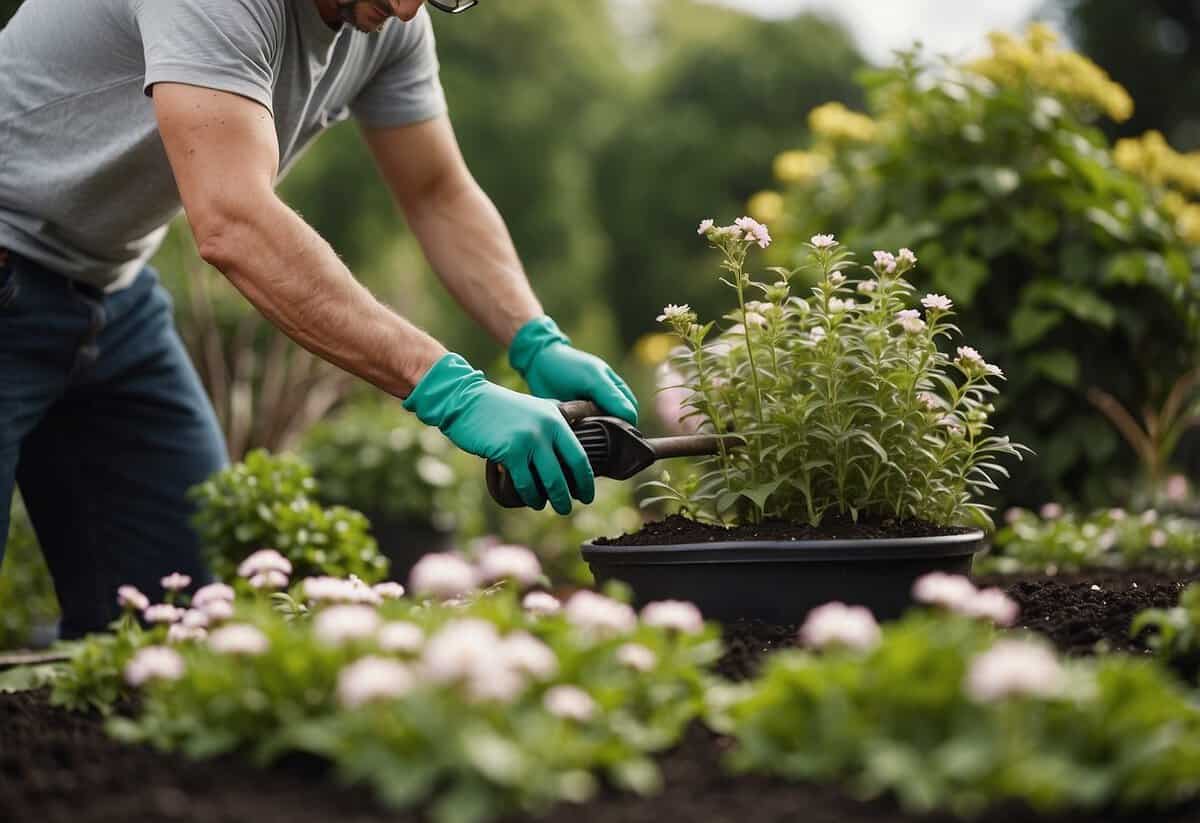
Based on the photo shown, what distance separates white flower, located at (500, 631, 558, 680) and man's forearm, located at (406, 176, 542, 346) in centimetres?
179

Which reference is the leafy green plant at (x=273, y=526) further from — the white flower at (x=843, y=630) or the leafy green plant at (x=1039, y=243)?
the white flower at (x=843, y=630)

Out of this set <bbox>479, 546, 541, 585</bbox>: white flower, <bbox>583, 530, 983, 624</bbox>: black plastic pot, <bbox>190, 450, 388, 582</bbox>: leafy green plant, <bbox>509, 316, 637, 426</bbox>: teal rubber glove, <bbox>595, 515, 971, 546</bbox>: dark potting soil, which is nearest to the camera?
<bbox>479, 546, 541, 585</bbox>: white flower

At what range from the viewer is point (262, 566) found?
1865 millimetres

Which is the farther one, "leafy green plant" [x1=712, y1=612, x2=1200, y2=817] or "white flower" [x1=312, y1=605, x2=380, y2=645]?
"white flower" [x1=312, y1=605, x2=380, y2=645]

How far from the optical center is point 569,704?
1220 millimetres

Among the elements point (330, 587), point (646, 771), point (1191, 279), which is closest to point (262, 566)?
point (330, 587)

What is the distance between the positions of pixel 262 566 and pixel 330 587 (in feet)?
1.01

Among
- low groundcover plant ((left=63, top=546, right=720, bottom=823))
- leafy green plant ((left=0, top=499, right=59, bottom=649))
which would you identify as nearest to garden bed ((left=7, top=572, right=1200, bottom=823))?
low groundcover plant ((left=63, top=546, right=720, bottom=823))

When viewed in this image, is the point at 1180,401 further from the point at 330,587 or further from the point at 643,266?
the point at 643,266

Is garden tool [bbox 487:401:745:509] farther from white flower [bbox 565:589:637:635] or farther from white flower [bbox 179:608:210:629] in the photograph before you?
white flower [bbox 565:589:637:635]

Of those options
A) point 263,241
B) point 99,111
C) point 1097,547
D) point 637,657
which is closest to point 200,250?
point 263,241

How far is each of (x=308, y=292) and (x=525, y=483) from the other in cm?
52

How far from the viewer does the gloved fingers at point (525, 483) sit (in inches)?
86.7

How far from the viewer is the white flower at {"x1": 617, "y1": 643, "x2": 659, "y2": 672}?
1.39 meters
